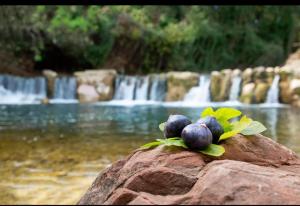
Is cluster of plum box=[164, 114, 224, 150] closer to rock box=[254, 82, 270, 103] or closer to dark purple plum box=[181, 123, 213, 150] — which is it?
dark purple plum box=[181, 123, 213, 150]

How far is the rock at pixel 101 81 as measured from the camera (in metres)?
21.3

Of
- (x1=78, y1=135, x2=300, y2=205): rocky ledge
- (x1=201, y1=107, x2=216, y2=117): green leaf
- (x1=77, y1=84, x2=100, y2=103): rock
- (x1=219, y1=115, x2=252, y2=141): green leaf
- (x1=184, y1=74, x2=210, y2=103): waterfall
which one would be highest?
(x1=201, y1=107, x2=216, y2=117): green leaf

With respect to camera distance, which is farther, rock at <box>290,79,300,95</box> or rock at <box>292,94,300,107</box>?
rock at <box>290,79,300,95</box>

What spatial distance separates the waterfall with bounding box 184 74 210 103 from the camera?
2022 centimetres

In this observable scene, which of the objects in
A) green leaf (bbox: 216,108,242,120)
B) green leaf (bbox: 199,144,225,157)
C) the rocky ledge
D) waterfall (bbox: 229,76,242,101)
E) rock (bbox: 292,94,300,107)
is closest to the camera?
the rocky ledge

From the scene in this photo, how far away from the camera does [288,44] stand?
2716 centimetres

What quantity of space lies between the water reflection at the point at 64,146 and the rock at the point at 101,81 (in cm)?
571

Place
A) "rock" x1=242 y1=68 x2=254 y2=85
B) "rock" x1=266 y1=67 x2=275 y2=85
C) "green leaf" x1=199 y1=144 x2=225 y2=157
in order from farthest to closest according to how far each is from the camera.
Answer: "rock" x1=242 y1=68 x2=254 y2=85 < "rock" x1=266 y1=67 x2=275 y2=85 < "green leaf" x1=199 y1=144 x2=225 y2=157

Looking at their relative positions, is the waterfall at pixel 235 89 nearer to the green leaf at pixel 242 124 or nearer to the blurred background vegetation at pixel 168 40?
the blurred background vegetation at pixel 168 40

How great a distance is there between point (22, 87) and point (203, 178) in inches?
814

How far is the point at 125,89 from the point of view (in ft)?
70.4

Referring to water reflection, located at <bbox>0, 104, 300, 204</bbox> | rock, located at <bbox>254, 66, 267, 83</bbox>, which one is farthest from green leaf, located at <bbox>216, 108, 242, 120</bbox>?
rock, located at <bbox>254, 66, 267, 83</bbox>

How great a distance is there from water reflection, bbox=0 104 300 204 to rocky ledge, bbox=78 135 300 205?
258 centimetres

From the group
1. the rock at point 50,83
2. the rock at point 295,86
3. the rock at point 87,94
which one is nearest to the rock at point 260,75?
the rock at point 295,86
